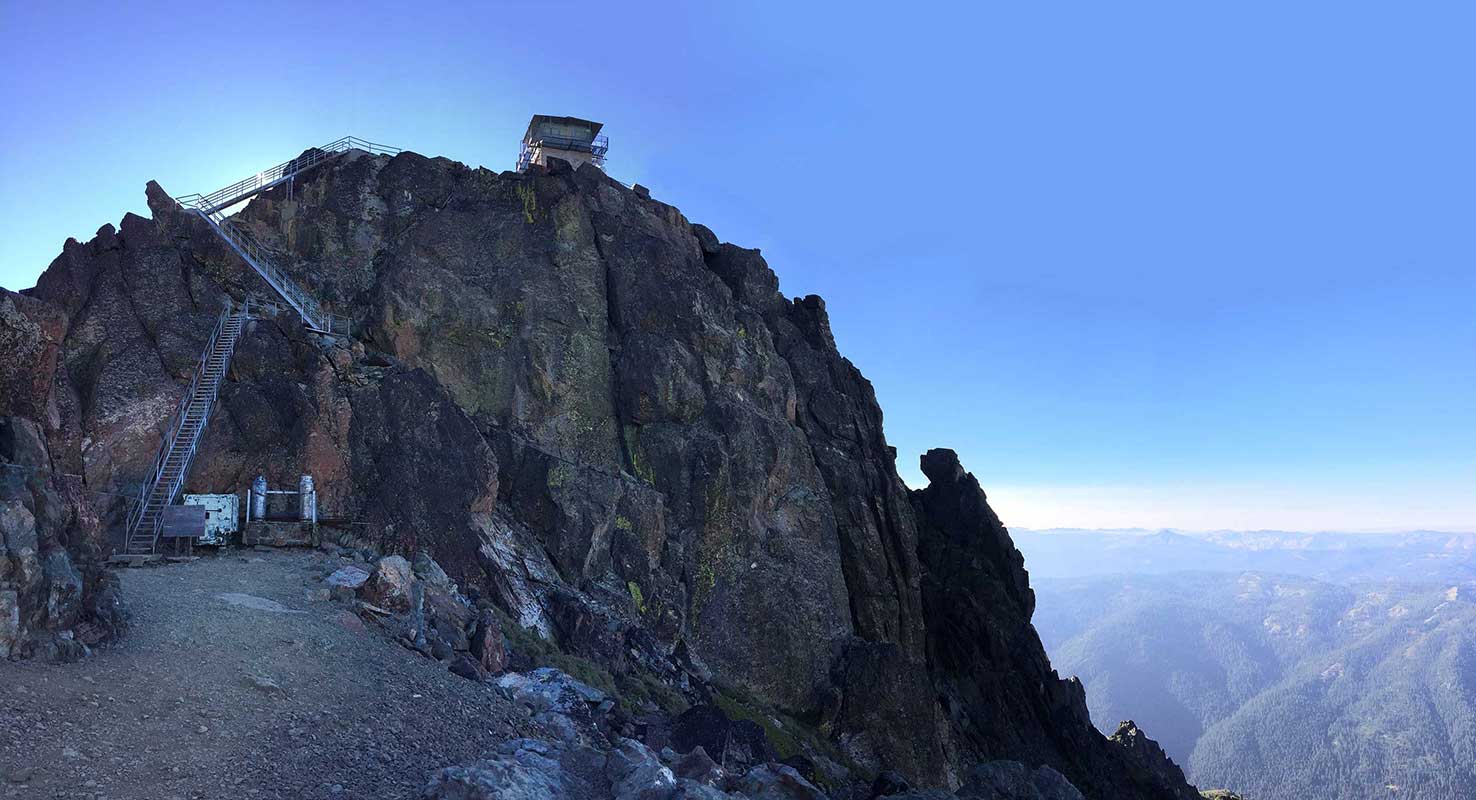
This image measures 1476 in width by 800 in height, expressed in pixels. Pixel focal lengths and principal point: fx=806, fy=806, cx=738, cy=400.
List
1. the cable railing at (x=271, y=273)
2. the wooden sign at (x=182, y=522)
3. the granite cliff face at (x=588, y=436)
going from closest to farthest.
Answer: the wooden sign at (x=182, y=522)
the granite cliff face at (x=588, y=436)
the cable railing at (x=271, y=273)

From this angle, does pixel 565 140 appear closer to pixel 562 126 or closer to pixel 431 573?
pixel 562 126

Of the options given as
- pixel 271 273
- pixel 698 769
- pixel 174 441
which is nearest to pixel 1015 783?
pixel 698 769

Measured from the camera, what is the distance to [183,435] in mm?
30000

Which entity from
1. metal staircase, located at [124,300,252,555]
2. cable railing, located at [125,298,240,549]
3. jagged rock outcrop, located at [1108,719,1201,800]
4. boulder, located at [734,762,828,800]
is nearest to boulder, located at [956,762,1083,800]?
boulder, located at [734,762,828,800]

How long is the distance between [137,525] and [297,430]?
245 inches

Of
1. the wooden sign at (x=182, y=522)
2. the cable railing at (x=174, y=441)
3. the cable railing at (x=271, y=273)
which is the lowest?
the wooden sign at (x=182, y=522)

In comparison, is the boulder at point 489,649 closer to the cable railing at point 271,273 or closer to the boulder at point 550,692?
the boulder at point 550,692

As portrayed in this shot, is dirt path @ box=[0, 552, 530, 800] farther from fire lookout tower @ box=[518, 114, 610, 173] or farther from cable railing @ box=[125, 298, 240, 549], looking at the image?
fire lookout tower @ box=[518, 114, 610, 173]

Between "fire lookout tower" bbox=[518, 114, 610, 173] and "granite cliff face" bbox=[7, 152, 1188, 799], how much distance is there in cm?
1127

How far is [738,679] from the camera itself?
39688 millimetres

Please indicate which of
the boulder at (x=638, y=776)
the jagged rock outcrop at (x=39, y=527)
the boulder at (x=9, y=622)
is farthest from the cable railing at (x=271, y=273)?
the boulder at (x=638, y=776)

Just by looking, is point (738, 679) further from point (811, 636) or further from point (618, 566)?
point (618, 566)

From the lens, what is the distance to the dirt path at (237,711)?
1156 cm

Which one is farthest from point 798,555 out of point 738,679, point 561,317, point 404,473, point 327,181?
point 327,181
